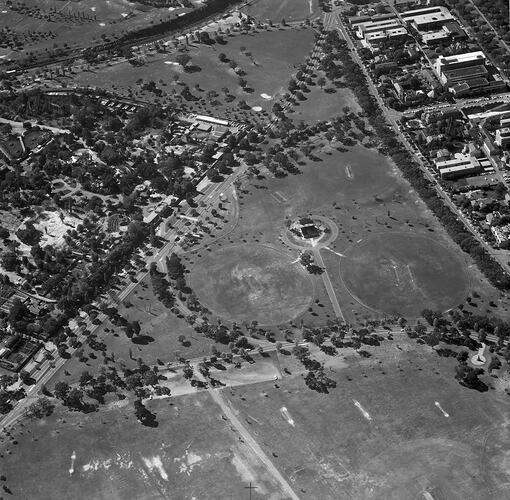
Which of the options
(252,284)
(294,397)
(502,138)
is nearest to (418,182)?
(502,138)

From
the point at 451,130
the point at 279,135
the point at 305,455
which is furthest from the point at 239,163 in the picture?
the point at 305,455

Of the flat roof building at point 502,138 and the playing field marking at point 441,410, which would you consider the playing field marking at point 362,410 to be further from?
the flat roof building at point 502,138

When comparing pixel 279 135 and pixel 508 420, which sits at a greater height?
pixel 279 135

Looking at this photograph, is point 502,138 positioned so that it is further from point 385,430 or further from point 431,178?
point 385,430

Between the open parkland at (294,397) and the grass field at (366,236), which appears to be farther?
the grass field at (366,236)

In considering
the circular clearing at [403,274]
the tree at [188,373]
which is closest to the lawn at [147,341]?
the tree at [188,373]

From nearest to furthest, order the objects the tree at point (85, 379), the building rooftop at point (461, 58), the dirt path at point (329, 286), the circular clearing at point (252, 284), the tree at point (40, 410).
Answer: the tree at point (40, 410)
the tree at point (85, 379)
the dirt path at point (329, 286)
the circular clearing at point (252, 284)
the building rooftop at point (461, 58)

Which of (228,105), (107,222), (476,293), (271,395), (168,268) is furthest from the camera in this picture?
(228,105)

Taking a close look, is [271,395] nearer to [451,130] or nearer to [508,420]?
[508,420]

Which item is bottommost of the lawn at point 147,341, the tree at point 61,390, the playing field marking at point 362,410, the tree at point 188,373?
the playing field marking at point 362,410
